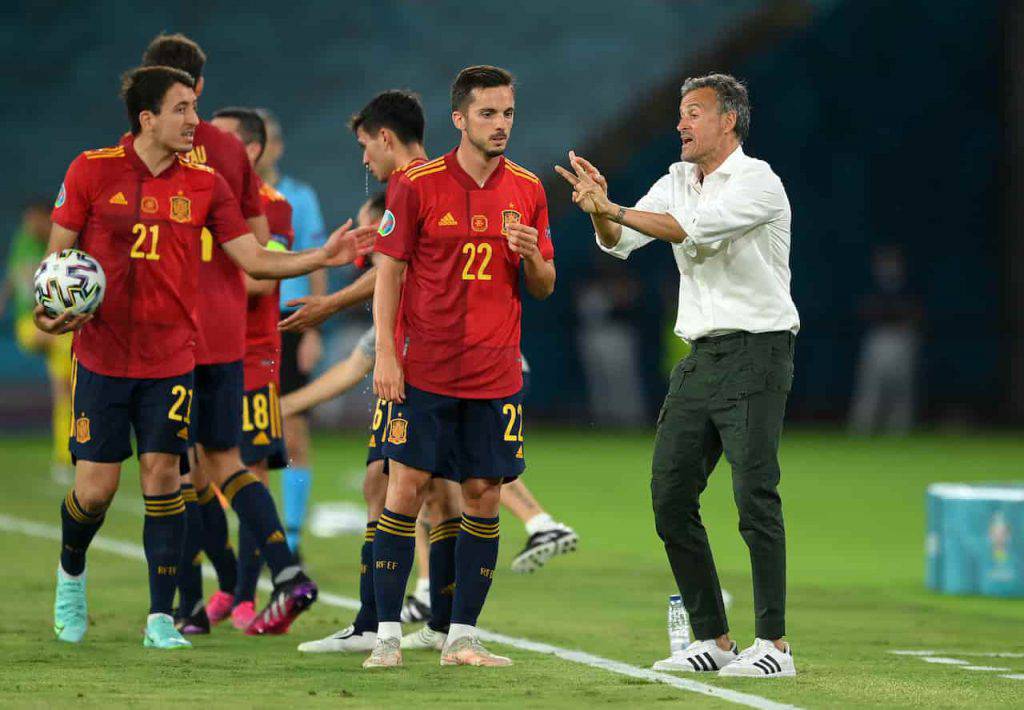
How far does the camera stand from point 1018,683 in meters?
6.80

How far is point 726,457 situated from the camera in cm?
683

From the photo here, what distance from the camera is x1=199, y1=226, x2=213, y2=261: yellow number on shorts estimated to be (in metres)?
8.24

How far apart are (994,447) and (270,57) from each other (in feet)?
40.5

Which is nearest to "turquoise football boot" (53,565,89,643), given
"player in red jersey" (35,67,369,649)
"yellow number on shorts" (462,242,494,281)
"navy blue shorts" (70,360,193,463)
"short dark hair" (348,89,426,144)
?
"player in red jersey" (35,67,369,649)

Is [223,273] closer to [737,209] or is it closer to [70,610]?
[70,610]

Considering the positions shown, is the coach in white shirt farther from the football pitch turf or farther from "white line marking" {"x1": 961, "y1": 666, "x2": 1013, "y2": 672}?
"white line marking" {"x1": 961, "y1": 666, "x2": 1013, "y2": 672}

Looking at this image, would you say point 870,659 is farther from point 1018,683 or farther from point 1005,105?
point 1005,105

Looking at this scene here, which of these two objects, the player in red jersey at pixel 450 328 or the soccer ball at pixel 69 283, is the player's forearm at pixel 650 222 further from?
the soccer ball at pixel 69 283

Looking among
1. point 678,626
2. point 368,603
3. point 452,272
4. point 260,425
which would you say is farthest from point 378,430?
point 678,626

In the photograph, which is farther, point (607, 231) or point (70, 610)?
point (70, 610)

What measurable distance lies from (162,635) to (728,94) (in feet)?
10.5

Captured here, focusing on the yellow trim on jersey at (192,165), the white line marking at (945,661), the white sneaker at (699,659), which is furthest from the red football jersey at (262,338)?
the white line marking at (945,661)

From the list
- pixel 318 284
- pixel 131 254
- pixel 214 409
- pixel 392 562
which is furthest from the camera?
pixel 318 284

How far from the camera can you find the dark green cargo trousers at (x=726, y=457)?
6.90 m
